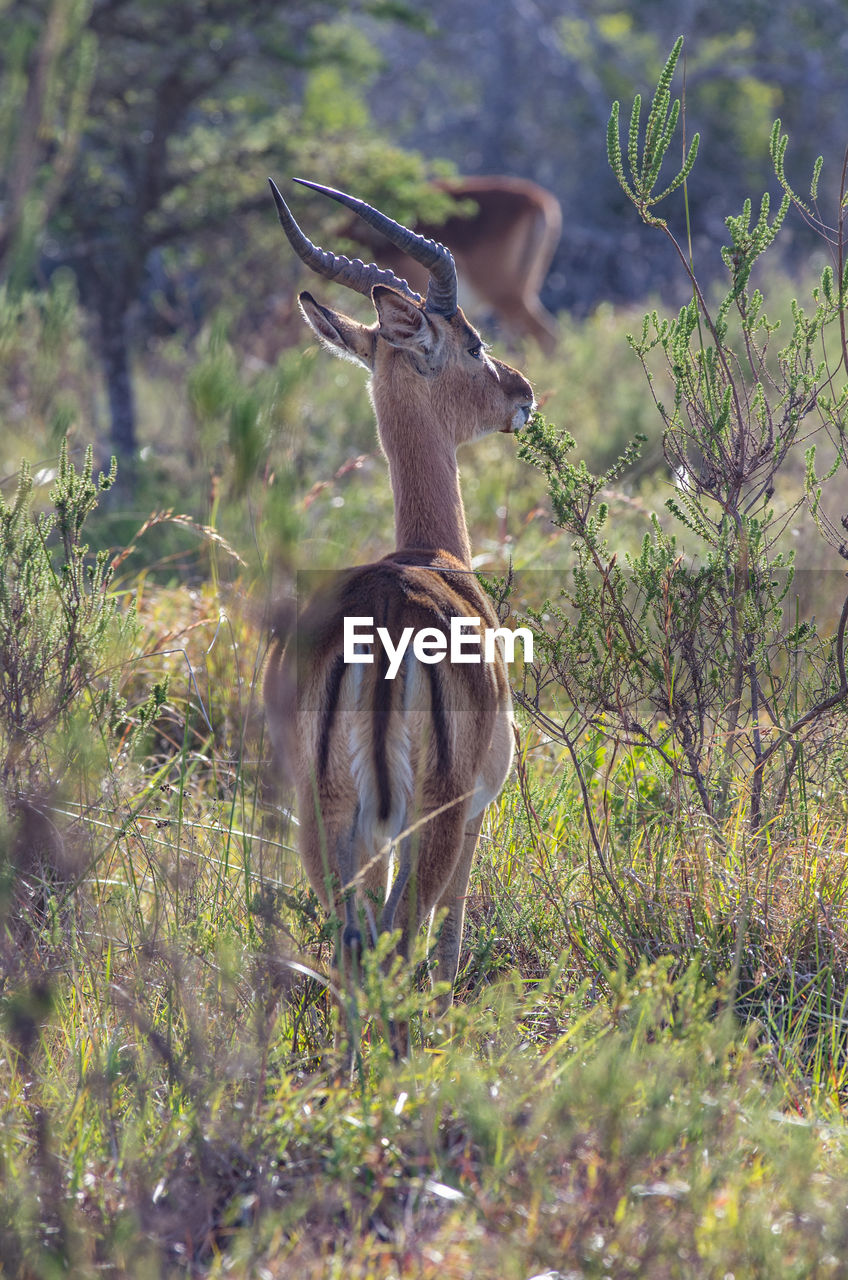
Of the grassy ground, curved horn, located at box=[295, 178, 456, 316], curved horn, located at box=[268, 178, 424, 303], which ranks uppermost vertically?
curved horn, located at box=[268, 178, 424, 303]

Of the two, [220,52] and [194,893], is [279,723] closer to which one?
[194,893]

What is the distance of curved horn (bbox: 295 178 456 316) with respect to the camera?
→ 3.30 metres

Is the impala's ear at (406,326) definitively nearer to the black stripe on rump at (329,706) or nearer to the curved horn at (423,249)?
the curved horn at (423,249)

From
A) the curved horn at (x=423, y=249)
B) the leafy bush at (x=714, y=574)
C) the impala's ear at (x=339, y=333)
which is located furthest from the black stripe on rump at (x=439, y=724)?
the impala's ear at (x=339, y=333)

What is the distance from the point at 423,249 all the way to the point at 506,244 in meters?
11.0

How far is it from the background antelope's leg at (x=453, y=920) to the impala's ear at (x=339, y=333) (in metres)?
1.60

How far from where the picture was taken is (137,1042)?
2.79 meters

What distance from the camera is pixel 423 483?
146 inches

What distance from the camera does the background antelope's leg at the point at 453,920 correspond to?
3133mm

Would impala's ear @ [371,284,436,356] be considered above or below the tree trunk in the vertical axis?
below

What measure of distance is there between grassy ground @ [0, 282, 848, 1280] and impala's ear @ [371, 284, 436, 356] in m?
0.76

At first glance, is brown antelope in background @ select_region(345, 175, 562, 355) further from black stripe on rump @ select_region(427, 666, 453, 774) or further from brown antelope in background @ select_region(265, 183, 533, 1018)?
black stripe on rump @ select_region(427, 666, 453, 774)

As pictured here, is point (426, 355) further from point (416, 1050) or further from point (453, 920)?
point (416, 1050)
